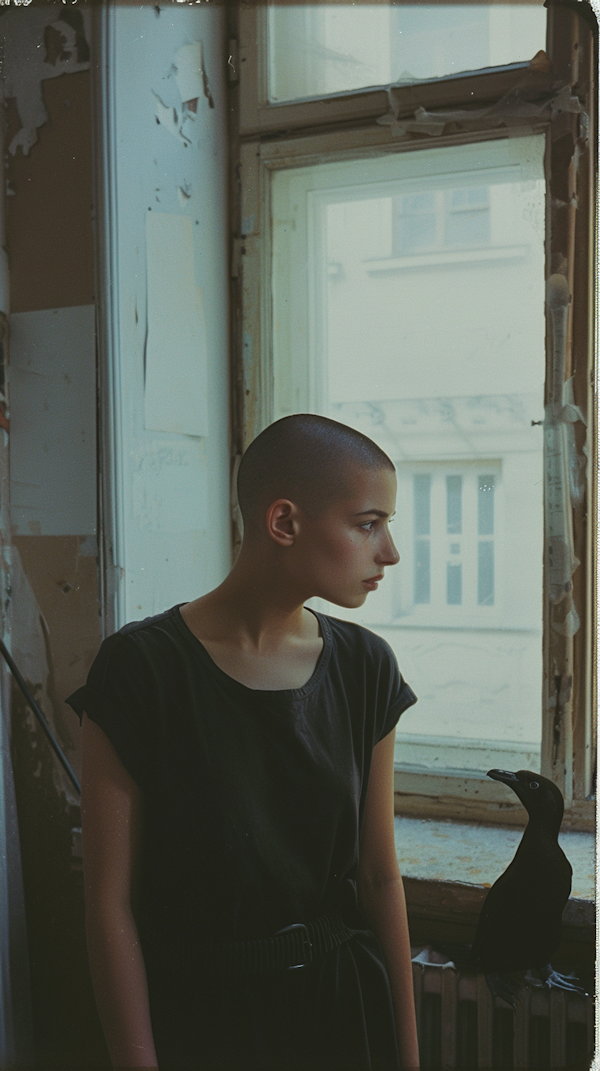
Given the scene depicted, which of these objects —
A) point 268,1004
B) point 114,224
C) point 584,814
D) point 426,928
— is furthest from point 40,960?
point 114,224

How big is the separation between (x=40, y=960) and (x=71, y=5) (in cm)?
134

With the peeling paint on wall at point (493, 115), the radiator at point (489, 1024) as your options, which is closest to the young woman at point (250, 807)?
the radiator at point (489, 1024)

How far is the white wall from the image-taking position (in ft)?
3.38

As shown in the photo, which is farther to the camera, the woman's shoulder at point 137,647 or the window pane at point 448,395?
the window pane at point 448,395

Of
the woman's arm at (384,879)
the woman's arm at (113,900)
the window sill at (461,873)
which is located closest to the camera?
the woman's arm at (113,900)

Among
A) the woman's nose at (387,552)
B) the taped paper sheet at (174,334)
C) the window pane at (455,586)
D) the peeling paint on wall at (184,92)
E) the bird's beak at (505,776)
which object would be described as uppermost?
the peeling paint on wall at (184,92)

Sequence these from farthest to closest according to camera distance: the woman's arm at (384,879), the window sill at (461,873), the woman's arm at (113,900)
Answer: the window sill at (461,873)
the woman's arm at (384,879)
the woman's arm at (113,900)

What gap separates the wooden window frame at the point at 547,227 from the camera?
3.28 ft

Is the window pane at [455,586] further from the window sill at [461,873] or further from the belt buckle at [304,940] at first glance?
the belt buckle at [304,940]

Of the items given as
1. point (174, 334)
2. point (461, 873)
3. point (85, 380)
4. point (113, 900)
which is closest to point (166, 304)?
point (174, 334)

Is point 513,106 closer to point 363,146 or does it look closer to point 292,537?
point 363,146

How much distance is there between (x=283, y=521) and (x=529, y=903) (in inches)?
23.2

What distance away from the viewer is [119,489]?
103cm

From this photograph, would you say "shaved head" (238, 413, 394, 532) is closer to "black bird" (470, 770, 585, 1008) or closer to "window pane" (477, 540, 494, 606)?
"window pane" (477, 540, 494, 606)
